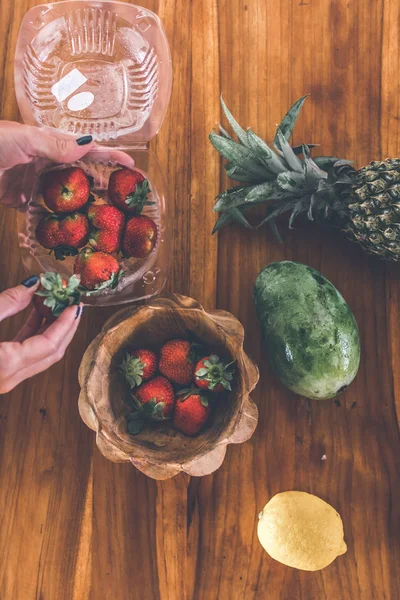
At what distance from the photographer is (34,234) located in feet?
3.31

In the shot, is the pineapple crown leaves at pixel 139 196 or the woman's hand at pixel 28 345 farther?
the pineapple crown leaves at pixel 139 196

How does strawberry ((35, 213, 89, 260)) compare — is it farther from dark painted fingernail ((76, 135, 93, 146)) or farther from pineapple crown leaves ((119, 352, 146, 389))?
pineapple crown leaves ((119, 352, 146, 389))

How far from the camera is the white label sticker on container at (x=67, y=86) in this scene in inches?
43.8

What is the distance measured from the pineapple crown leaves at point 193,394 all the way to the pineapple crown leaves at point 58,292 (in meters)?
0.26

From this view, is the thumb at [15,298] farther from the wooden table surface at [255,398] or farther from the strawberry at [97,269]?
the wooden table surface at [255,398]

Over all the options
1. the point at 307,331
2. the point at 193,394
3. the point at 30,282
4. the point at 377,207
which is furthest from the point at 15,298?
the point at 377,207

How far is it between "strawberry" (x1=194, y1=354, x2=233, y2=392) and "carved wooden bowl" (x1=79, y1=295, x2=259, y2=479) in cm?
2

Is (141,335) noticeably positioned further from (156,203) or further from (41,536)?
(41,536)

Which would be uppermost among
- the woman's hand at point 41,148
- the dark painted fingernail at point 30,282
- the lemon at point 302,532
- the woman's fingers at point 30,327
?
the woman's hand at point 41,148

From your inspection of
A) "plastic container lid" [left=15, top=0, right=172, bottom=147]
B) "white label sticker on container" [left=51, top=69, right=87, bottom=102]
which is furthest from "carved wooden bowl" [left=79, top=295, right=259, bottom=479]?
"white label sticker on container" [left=51, top=69, right=87, bottom=102]

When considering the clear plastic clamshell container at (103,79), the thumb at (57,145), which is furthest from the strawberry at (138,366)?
the thumb at (57,145)

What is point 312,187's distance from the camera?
99cm

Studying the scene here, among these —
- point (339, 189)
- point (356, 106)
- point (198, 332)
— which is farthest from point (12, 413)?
point (356, 106)

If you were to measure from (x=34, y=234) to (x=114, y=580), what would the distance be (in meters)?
0.69
